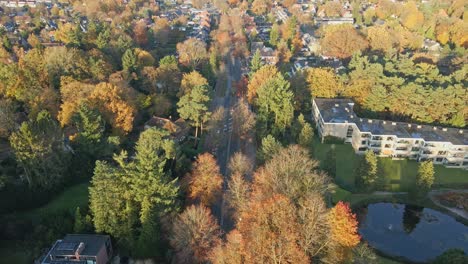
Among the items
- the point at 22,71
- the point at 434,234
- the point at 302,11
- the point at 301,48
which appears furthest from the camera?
the point at 302,11

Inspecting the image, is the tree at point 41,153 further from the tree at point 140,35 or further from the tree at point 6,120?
the tree at point 140,35

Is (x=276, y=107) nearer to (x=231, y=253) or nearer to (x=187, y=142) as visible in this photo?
(x=187, y=142)

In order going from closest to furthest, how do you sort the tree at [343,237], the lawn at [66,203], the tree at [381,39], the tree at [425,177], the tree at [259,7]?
1. the tree at [343,237]
2. the lawn at [66,203]
3. the tree at [425,177]
4. the tree at [381,39]
5. the tree at [259,7]

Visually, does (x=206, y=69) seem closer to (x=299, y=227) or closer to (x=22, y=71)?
(x=22, y=71)

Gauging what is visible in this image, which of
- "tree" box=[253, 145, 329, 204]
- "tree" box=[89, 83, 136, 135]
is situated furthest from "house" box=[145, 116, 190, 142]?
"tree" box=[253, 145, 329, 204]

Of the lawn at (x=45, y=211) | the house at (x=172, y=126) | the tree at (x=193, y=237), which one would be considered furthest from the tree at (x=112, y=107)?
the tree at (x=193, y=237)

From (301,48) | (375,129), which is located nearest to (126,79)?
(375,129)
